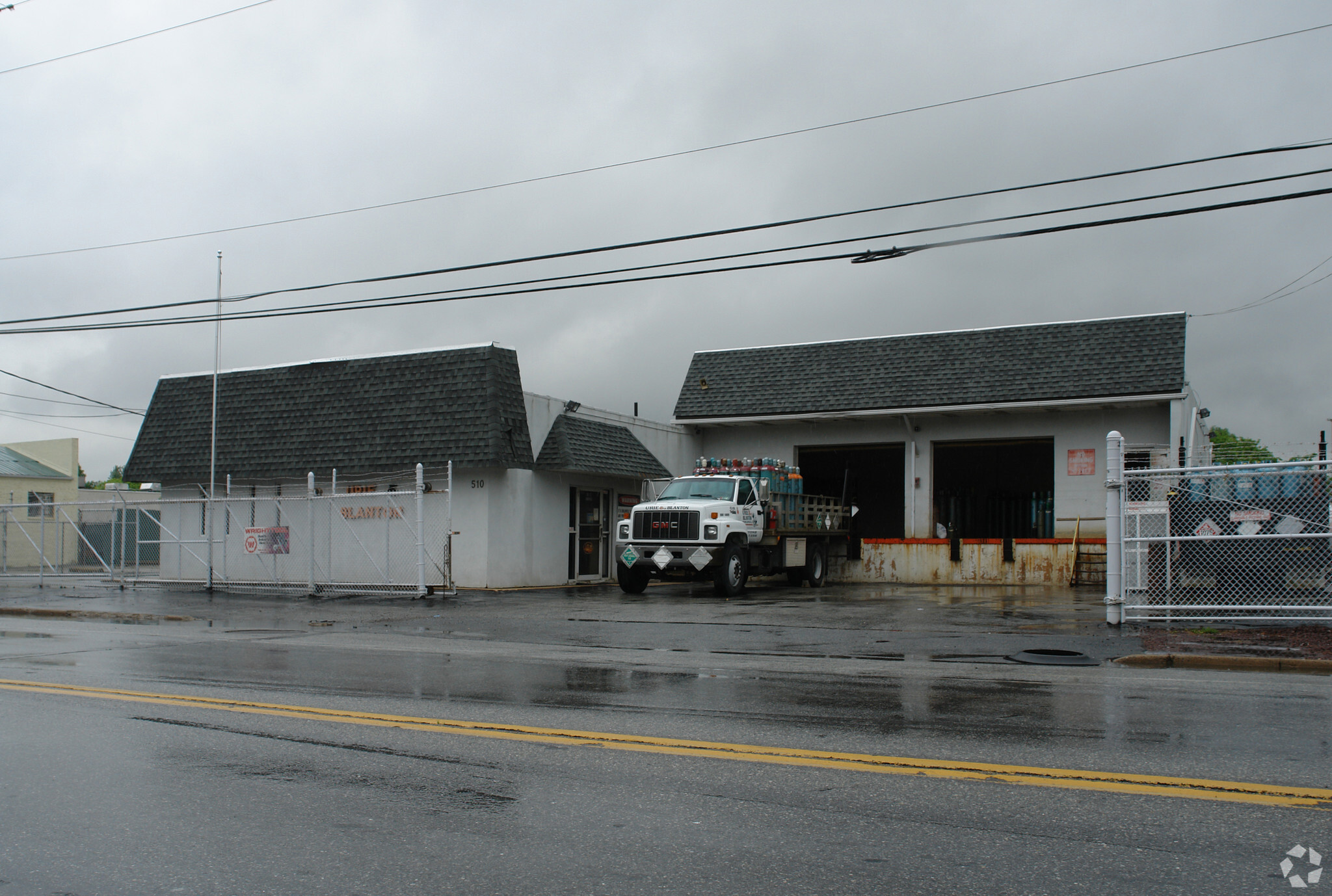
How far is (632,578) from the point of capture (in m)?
21.0

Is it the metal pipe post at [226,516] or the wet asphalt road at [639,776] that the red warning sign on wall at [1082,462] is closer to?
the wet asphalt road at [639,776]

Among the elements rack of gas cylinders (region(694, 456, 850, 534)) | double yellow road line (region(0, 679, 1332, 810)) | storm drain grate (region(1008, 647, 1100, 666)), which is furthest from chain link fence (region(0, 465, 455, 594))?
double yellow road line (region(0, 679, 1332, 810))

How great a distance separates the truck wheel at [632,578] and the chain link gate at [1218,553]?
9.66 meters

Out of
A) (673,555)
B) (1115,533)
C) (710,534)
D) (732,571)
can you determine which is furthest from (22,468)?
(1115,533)

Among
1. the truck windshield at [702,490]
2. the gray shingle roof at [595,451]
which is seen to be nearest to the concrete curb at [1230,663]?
the truck windshield at [702,490]

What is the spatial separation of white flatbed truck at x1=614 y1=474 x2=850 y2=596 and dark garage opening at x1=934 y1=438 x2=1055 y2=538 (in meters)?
6.87

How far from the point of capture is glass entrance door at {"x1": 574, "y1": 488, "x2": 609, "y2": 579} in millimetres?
25328

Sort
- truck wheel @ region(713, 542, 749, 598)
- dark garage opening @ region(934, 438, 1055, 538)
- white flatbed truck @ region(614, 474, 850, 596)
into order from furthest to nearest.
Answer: dark garage opening @ region(934, 438, 1055, 538) → truck wheel @ region(713, 542, 749, 598) → white flatbed truck @ region(614, 474, 850, 596)

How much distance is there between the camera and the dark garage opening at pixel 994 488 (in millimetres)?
28594

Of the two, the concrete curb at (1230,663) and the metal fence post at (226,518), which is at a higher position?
the metal fence post at (226,518)

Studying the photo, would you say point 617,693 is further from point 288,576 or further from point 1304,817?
point 288,576

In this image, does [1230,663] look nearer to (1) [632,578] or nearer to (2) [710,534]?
(2) [710,534]

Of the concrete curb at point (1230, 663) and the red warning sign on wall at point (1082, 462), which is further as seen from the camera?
the red warning sign on wall at point (1082, 462)

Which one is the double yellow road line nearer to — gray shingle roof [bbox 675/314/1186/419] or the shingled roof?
the shingled roof
